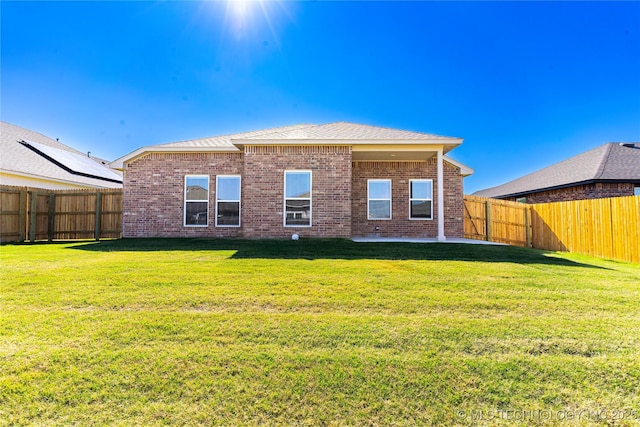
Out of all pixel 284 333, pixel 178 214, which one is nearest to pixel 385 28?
pixel 178 214

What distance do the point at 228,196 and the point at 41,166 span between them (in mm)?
11798

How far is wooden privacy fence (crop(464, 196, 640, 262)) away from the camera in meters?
8.84

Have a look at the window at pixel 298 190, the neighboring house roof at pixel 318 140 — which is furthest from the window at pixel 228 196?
the window at pixel 298 190

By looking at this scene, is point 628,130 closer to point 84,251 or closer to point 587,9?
point 587,9

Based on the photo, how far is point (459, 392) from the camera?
2.48 meters

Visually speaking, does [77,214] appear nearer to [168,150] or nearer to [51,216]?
[51,216]

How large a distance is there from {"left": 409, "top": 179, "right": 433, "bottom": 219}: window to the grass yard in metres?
7.14

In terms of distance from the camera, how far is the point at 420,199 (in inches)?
499

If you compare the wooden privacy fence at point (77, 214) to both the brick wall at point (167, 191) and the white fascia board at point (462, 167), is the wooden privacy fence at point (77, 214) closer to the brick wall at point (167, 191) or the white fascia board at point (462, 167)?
the brick wall at point (167, 191)

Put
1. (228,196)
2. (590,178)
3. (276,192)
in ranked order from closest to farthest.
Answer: (276,192) < (228,196) < (590,178)

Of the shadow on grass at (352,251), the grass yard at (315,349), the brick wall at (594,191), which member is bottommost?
the grass yard at (315,349)

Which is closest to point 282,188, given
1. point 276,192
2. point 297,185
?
point 276,192

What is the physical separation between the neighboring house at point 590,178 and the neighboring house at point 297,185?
28.8ft

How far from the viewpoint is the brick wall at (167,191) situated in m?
12.0
